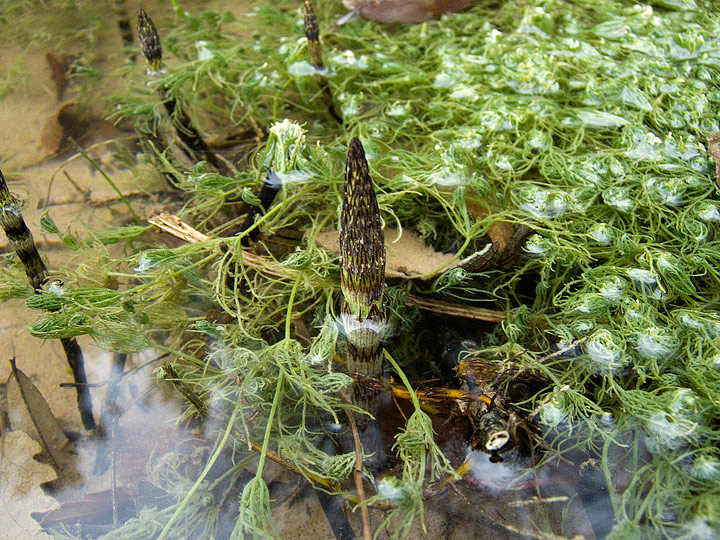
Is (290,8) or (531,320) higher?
(290,8)

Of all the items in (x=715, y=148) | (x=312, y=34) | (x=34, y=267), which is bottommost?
(x=34, y=267)

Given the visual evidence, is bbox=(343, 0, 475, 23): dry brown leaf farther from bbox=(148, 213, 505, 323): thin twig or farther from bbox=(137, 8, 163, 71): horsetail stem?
bbox=(148, 213, 505, 323): thin twig

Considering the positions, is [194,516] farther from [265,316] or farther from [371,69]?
[371,69]

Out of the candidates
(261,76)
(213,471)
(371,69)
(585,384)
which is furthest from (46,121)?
(585,384)

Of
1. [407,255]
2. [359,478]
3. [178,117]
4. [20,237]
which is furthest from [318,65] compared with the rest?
[359,478]

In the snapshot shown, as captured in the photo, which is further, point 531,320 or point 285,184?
point 285,184

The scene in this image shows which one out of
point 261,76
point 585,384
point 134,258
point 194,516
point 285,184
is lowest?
point 194,516

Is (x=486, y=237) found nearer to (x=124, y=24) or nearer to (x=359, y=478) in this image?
(x=359, y=478)
